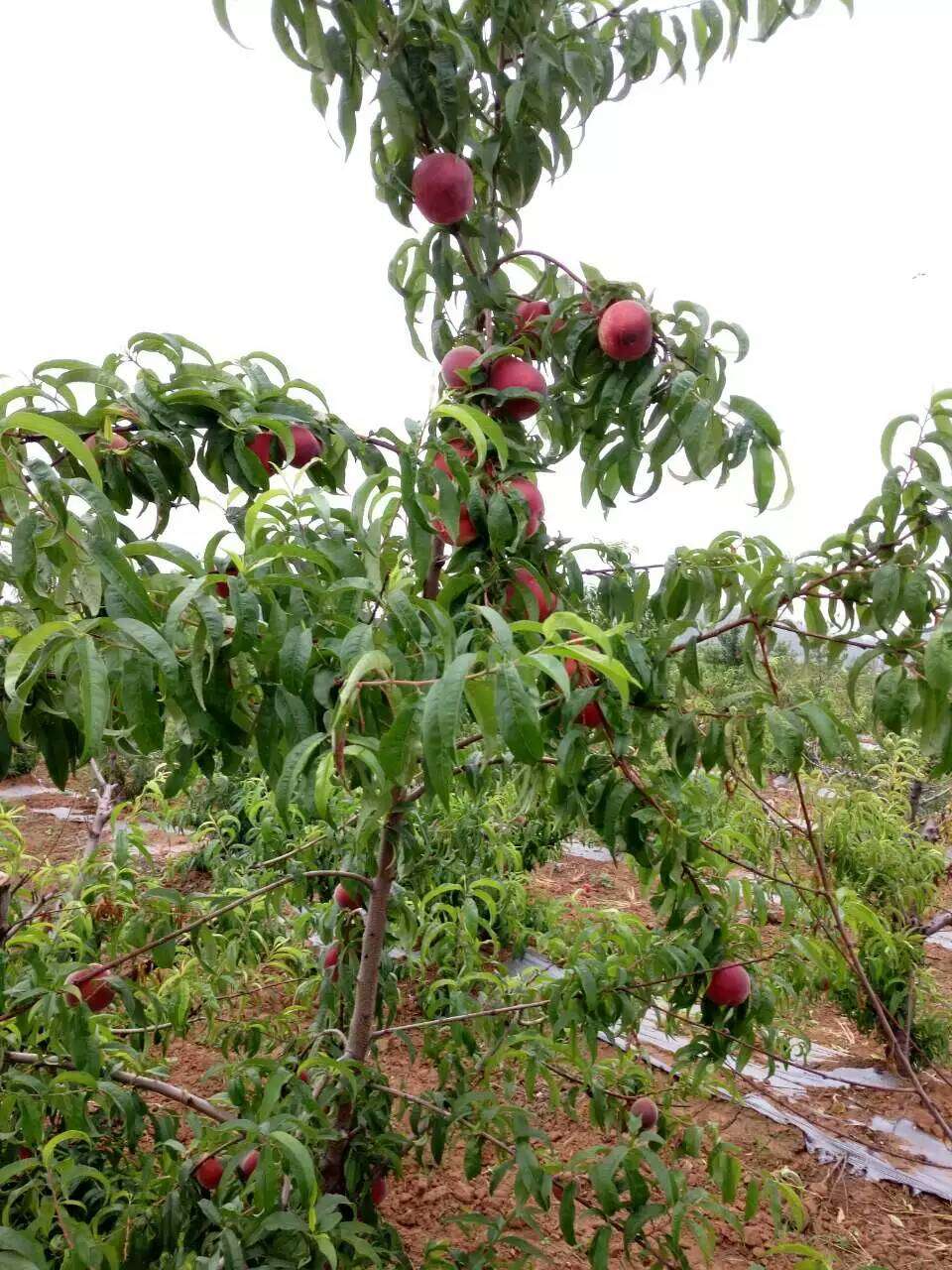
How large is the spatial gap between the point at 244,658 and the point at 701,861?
2.71 feet

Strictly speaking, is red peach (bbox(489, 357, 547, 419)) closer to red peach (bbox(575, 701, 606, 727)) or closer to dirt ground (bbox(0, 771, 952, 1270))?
red peach (bbox(575, 701, 606, 727))

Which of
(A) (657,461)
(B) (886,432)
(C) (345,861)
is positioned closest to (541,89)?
(A) (657,461)

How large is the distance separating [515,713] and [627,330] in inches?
30.5

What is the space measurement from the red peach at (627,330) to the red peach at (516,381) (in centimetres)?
12

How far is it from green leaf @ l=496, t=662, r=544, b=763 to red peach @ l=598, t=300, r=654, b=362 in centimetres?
75

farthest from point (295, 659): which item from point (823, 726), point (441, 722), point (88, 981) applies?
point (88, 981)

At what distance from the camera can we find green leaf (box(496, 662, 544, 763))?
2.16ft

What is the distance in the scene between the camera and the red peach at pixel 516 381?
1267 mm

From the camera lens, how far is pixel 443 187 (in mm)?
1311

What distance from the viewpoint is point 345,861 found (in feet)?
5.83

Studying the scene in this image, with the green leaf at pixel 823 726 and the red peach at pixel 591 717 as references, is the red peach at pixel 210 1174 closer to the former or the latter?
the red peach at pixel 591 717

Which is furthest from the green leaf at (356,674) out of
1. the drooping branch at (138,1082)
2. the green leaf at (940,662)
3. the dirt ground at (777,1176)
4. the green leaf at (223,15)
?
the dirt ground at (777,1176)

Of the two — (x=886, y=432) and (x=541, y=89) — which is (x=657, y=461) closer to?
(x=886, y=432)

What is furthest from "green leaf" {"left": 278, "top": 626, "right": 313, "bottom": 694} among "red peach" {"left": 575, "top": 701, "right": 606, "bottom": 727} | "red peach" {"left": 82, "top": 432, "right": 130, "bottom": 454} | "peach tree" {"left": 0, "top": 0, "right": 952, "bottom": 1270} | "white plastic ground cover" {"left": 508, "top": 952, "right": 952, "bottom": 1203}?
"white plastic ground cover" {"left": 508, "top": 952, "right": 952, "bottom": 1203}
